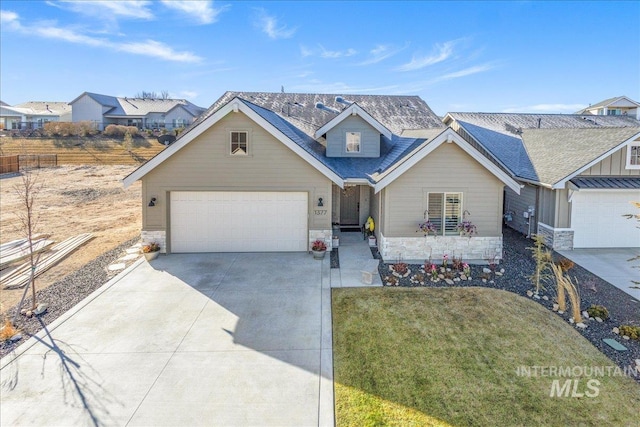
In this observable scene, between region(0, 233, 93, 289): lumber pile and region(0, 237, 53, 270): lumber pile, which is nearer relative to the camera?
region(0, 233, 93, 289): lumber pile

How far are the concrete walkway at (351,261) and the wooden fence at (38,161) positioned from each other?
36802 mm

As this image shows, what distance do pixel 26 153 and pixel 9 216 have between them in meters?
27.8

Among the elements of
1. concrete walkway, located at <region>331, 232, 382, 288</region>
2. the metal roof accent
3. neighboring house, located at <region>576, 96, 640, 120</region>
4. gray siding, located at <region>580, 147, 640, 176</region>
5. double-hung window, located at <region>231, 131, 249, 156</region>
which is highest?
neighboring house, located at <region>576, 96, 640, 120</region>

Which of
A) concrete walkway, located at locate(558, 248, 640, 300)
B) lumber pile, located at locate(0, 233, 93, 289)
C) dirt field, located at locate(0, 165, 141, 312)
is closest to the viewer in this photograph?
concrete walkway, located at locate(558, 248, 640, 300)

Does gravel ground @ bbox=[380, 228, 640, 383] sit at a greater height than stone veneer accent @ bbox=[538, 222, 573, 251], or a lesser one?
lesser

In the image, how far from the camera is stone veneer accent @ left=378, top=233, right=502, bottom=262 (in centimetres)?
1327

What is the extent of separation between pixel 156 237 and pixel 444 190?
10549mm

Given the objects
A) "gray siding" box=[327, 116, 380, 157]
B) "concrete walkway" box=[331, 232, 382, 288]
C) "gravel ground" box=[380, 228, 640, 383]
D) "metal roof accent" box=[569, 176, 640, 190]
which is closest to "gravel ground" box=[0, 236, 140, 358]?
"concrete walkway" box=[331, 232, 382, 288]

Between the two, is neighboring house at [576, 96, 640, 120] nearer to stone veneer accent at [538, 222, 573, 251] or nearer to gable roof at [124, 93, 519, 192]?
stone veneer accent at [538, 222, 573, 251]

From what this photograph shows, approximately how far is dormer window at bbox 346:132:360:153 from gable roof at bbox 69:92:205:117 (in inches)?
1898

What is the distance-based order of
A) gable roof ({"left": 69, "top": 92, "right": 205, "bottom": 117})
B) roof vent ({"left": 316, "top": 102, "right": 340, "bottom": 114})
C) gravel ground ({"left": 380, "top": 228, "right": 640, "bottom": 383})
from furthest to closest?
gable roof ({"left": 69, "top": 92, "right": 205, "bottom": 117})
roof vent ({"left": 316, "top": 102, "right": 340, "bottom": 114})
gravel ground ({"left": 380, "top": 228, "right": 640, "bottom": 383})

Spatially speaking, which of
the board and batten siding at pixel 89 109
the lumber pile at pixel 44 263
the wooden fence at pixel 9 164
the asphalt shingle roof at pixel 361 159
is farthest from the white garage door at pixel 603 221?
the board and batten siding at pixel 89 109

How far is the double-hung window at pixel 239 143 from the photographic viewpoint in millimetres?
13555

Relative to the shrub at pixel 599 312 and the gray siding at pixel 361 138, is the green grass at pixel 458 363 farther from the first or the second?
the gray siding at pixel 361 138
